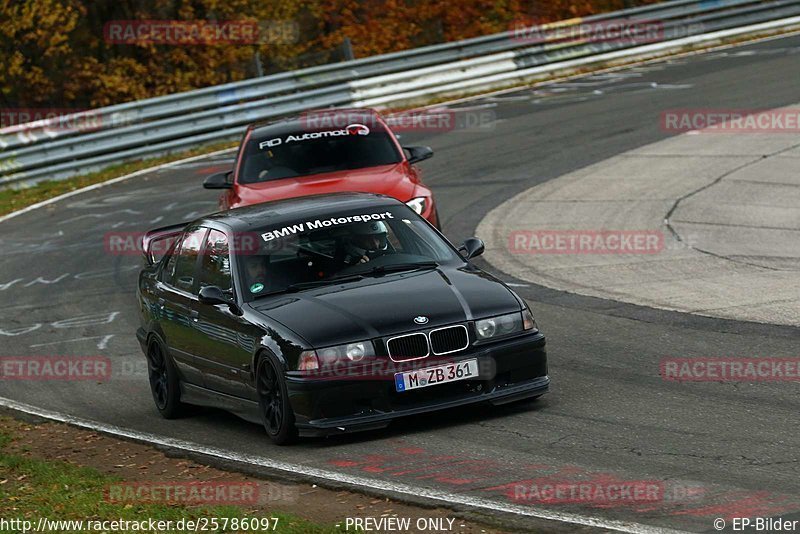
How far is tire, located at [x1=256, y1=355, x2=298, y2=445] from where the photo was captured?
855 cm

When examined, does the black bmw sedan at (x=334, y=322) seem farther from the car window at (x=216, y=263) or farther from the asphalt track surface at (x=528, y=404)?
the asphalt track surface at (x=528, y=404)

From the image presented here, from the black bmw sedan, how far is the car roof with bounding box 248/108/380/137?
4.92m

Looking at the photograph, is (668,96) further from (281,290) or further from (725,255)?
(281,290)

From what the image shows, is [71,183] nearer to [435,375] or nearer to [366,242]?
[366,242]

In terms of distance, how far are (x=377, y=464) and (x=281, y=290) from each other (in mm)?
1734

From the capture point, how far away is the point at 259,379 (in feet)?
29.2

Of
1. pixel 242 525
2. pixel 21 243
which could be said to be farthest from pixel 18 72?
pixel 242 525

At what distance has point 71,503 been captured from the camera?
301 inches

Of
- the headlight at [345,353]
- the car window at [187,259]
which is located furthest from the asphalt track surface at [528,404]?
the car window at [187,259]

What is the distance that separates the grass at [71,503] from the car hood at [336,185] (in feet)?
18.0

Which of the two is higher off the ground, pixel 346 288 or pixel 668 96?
pixel 346 288

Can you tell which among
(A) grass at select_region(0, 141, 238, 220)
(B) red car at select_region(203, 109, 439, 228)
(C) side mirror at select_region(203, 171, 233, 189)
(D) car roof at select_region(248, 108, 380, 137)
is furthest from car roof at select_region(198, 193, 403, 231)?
(A) grass at select_region(0, 141, 238, 220)

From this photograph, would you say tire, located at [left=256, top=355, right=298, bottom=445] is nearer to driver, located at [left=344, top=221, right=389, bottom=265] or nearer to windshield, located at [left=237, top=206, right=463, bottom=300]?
windshield, located at [left=237, top=206, right=463, bottom=300]

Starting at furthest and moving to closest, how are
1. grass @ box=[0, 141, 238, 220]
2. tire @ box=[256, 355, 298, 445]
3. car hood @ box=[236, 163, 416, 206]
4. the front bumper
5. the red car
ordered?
grass @ box=[0, 141, 238, 220] < the red car < car hood @ box=[236, 163, 416, 206] < tire @ box=[256, 355, 298, 445] < the front bumper
